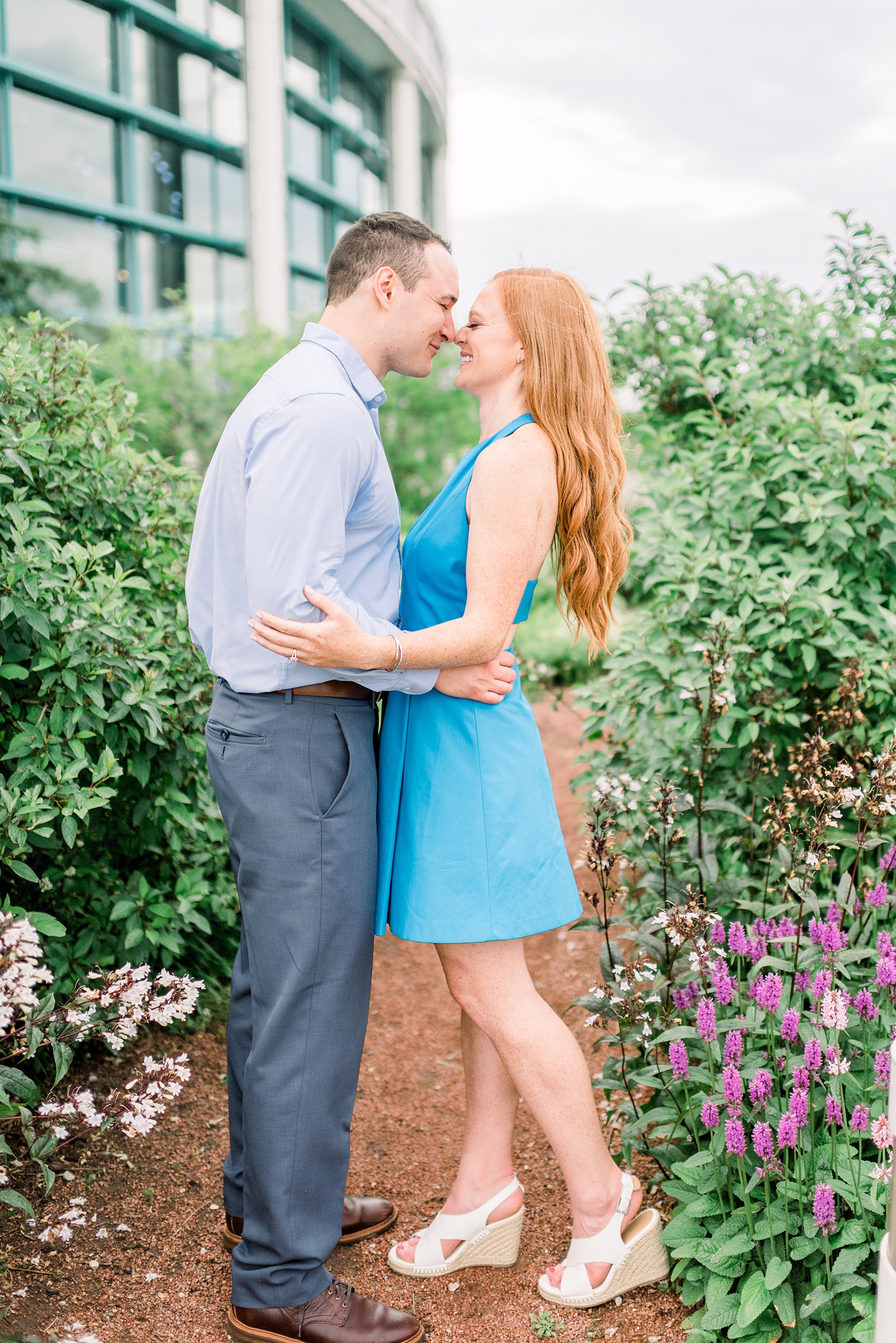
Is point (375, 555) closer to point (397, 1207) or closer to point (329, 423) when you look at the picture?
point (329, 423)

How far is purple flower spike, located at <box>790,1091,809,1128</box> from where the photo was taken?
1.88 meters

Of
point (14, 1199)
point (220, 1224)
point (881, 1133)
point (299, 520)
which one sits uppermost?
point (299, 520)

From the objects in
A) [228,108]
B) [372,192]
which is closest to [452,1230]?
[228,108]

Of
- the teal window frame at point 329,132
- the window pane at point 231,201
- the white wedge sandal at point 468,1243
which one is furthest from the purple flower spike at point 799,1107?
the teal window frame at point 329,132

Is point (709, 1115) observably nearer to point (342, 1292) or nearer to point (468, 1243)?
point (468, 1243)

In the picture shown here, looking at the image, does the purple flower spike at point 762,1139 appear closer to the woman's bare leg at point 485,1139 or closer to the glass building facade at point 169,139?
the woman's bare leg at point 485,1139

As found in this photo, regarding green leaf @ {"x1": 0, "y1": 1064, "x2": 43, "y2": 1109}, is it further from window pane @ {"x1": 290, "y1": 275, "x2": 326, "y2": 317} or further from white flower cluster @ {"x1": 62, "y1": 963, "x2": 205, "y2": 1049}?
window pane @ {"x1": 290, "y1": 275, "x2": 326, "y2": 317}

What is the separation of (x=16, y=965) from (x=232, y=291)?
1361cm

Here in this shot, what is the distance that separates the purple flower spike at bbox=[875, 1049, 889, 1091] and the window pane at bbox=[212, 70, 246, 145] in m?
14.0

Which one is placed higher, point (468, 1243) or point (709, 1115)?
point (709, 1115)

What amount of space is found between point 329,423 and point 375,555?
11.9 inches

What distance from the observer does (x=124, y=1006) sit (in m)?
2.09

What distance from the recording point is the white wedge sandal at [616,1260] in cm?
218

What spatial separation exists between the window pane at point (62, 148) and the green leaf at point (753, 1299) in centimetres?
1185
